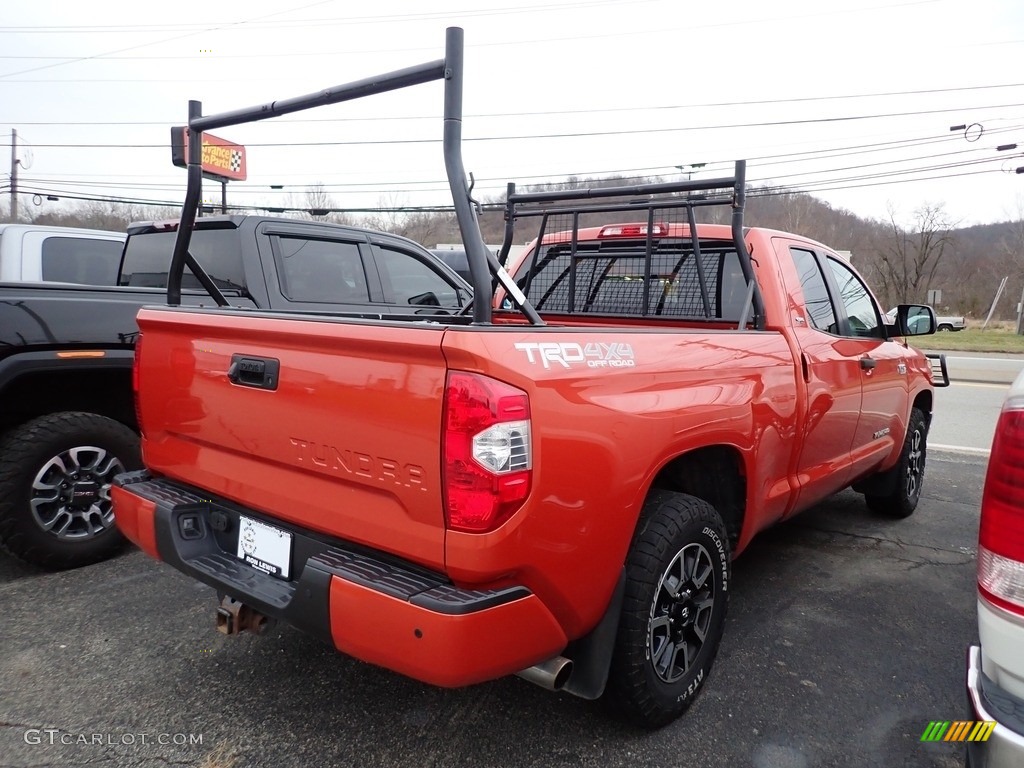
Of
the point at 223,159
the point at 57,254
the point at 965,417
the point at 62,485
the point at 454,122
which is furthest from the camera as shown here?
the point at 223,159

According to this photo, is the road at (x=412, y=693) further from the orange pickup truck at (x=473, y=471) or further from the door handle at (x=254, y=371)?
the door handle at (x=254, y=371)

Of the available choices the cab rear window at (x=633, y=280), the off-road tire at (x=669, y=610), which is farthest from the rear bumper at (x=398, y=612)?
the cab rear window at (x=633, y=280)

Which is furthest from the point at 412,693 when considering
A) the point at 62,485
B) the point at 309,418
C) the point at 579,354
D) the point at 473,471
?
the point at 62,485

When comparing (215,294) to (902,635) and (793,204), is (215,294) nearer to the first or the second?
(902,635)

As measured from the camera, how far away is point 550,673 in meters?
2.08

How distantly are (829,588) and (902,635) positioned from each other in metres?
0.54

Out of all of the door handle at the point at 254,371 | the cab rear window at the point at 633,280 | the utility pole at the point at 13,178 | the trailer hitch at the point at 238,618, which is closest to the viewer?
the door handle at the point at 254,371

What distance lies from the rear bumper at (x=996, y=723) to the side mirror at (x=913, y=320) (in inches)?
126

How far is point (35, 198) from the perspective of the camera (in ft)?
119

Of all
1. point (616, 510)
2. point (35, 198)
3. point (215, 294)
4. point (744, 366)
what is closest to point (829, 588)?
point (744, 366)

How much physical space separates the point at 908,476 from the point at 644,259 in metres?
2.76

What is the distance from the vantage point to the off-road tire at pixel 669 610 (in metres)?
2.30

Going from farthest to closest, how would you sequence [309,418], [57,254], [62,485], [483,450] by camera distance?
[57,254] → [62,485] → [309,418] → [483,450]

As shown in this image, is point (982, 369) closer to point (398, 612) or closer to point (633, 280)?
point (633, 280)
